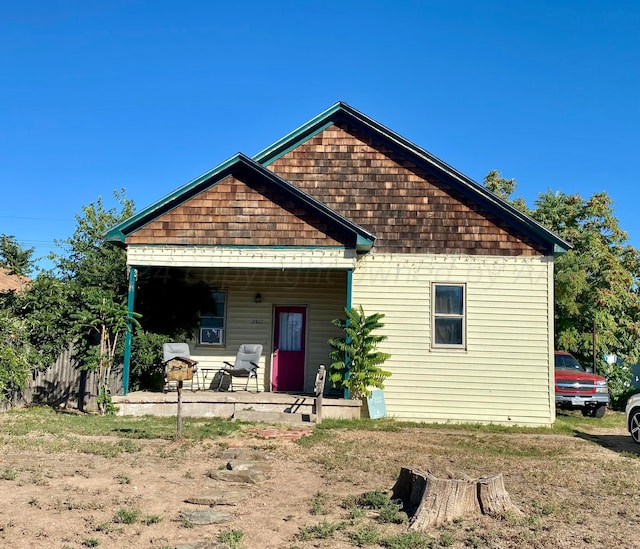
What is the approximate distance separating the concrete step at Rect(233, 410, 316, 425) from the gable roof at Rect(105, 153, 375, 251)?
3.78m

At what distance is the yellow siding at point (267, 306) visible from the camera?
1516cm

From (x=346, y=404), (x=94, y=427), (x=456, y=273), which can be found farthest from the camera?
(x=456, y=273)

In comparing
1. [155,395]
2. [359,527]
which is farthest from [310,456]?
[155,395]

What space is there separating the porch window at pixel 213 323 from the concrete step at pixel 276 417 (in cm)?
339

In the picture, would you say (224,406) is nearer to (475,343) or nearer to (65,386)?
(65,386)

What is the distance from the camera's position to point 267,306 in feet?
50.1

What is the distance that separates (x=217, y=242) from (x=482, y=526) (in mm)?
8859

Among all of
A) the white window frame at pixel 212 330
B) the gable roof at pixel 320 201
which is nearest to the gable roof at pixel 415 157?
the gable roof at pixel 320 201

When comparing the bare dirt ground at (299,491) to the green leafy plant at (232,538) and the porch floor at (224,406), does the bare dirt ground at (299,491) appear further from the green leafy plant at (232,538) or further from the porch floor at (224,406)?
the porch floor at (224,406)

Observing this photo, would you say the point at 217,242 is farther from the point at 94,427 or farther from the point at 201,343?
the point at 94,427

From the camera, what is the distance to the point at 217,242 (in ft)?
43.3

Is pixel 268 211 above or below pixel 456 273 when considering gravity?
above

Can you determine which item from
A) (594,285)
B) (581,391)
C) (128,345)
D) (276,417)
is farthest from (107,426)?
(594,285)

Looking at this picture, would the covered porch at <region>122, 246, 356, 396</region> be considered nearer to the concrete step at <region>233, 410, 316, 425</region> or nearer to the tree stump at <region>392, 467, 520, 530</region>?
the concrete step at <region>233, 410, 316, 425</region>
